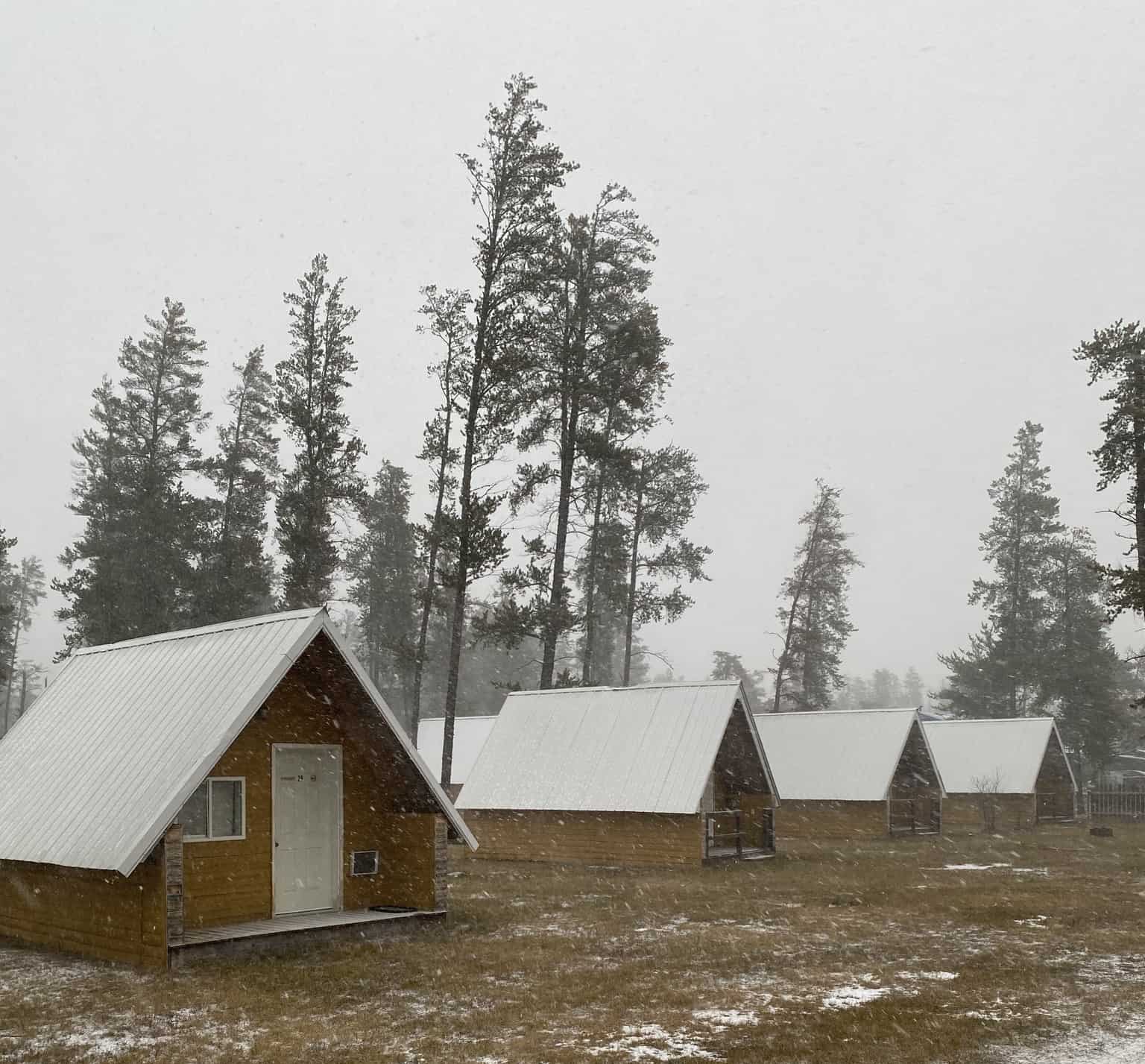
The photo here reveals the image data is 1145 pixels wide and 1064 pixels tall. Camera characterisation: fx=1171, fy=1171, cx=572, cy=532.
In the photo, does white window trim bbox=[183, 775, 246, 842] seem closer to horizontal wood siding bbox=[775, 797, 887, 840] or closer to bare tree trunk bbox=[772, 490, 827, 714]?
horizontal wood siding bbox=[775, 797, 887, 840]

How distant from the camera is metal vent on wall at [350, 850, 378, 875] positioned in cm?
1539

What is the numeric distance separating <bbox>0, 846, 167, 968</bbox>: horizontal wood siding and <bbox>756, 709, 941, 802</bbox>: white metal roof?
76.7ft

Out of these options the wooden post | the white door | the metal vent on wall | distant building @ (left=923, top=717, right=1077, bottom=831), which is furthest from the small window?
distant building @ (left=923, top=717, right=1077, bottom=831)

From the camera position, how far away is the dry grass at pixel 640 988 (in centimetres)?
927

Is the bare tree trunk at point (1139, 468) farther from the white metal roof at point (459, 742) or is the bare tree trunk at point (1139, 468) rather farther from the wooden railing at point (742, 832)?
the white metal roof at point (459, 742)

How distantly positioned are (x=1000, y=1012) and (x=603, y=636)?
201 ft

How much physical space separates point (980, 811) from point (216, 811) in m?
33.3

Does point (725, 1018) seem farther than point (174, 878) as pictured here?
No

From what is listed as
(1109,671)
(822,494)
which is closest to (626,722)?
(822,494)

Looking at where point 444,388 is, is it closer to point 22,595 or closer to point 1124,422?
point 1124,422

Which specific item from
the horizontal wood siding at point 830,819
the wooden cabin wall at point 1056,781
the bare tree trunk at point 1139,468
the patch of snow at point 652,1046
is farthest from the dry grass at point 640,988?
the wooden cabin wall at point 1056,781

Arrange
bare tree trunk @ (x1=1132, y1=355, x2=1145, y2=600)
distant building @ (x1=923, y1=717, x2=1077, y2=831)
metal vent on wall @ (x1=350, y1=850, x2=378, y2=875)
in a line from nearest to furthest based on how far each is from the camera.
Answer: metal vent on wall @ (x1=350, y1=850, x2=378, y2=875)
bare tree trunk @ (x1=1132, y1=355, x2=1145, y2=600)
distant building @ (x1=923, y1=717, x2=1077, y2=831)

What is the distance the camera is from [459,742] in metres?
46.0

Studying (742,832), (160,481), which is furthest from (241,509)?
(742,832)
